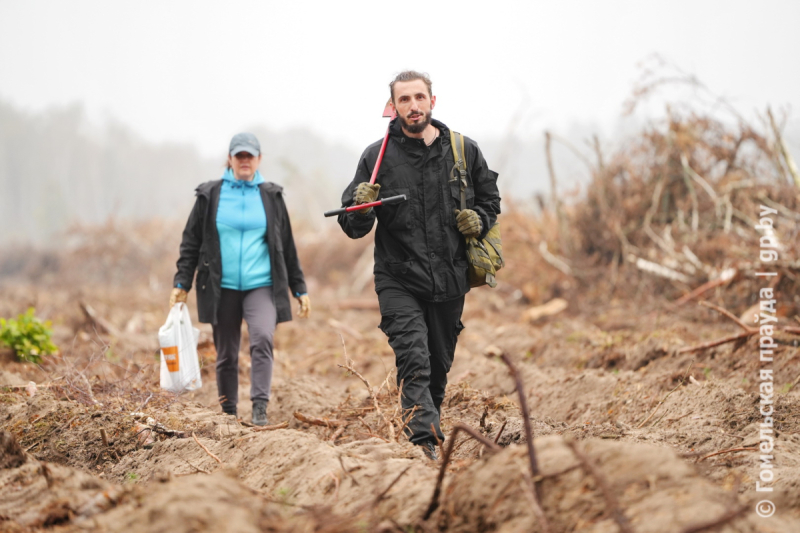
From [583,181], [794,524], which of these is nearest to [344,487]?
[794,524]

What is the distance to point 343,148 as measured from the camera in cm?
6800

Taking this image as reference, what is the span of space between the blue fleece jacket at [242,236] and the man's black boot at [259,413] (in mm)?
853

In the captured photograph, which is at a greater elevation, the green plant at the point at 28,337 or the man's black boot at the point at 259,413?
the green plant at the point at 28,337

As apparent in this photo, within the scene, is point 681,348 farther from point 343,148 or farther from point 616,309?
point 343,148

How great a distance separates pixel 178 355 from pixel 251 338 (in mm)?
537

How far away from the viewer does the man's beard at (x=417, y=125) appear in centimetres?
393

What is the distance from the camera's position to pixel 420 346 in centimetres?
383

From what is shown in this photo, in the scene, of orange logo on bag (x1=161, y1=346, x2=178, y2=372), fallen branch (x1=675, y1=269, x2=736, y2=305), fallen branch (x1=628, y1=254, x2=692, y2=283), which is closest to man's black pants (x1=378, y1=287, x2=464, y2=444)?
orange logo on bag (x1=161, y1=346, x2=178, y2=372)

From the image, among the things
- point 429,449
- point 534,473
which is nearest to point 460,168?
point 429,449

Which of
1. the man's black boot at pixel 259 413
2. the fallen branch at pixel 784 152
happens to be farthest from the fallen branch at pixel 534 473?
the fallen branch at pixel 784 152

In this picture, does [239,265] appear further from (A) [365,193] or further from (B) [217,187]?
(A) [365,193]

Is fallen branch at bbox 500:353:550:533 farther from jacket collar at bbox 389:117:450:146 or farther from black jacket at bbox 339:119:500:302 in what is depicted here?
jacket collar at bbox 389:117:450:146

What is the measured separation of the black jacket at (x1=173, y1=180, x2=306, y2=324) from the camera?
506 centimetres

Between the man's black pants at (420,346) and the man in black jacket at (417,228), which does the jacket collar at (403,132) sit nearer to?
the man in black jacket at (417,228)
